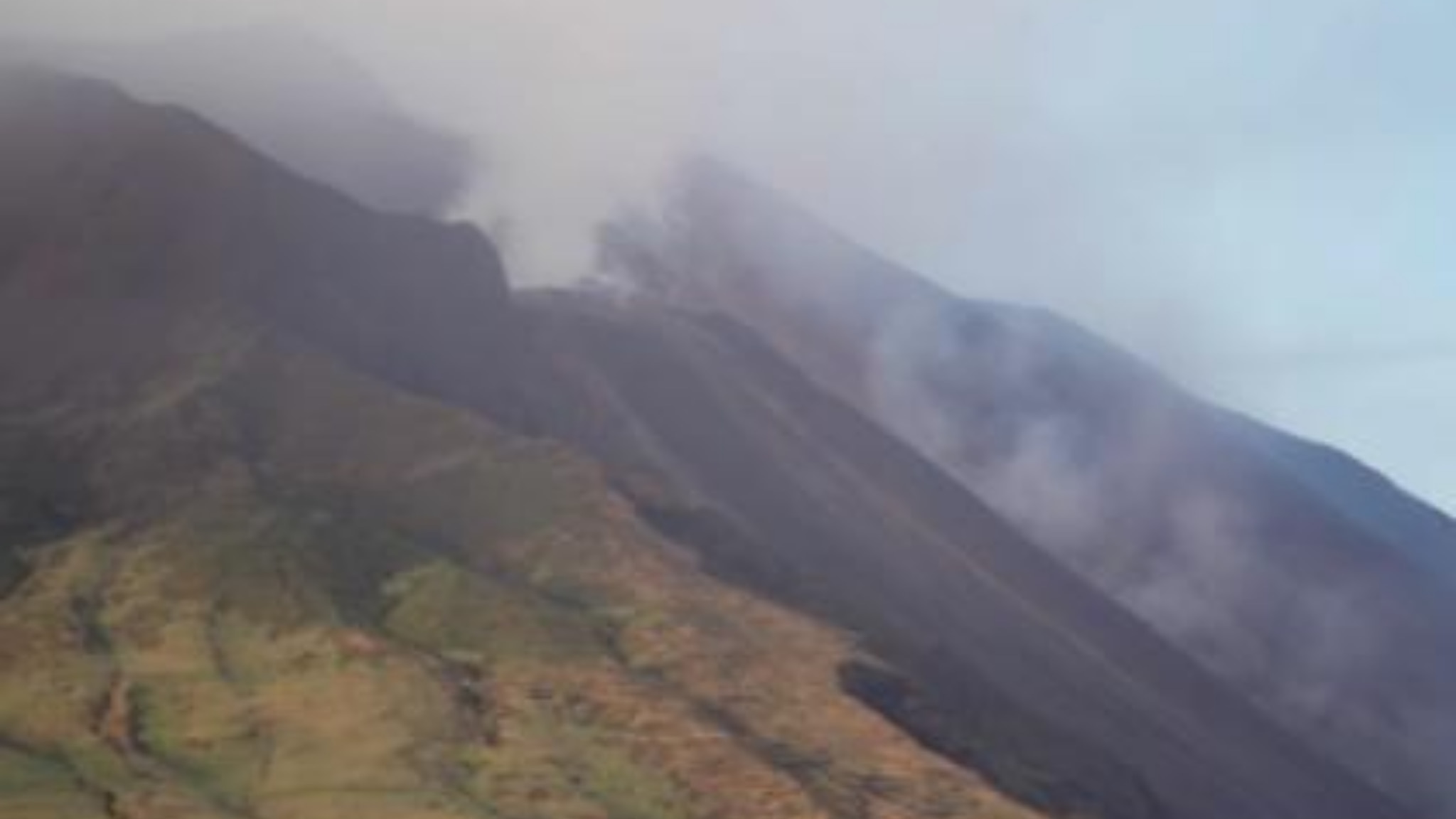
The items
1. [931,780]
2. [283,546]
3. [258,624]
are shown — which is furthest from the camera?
[283,546]

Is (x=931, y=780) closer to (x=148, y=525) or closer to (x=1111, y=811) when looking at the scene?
(x=1111, y=811)

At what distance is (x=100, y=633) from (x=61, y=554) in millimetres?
16445

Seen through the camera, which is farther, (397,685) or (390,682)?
(390,682)

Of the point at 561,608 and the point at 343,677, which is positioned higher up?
the point at 561,608

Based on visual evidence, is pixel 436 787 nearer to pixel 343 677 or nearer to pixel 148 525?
pixel 343 677

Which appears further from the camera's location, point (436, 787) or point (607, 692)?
point (607, 692)

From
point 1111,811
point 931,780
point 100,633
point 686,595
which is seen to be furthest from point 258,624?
point 1111,811

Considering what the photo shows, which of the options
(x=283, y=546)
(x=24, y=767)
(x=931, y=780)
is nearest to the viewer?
(x=24, y=767)

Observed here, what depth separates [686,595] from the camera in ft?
634

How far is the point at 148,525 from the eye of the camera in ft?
641

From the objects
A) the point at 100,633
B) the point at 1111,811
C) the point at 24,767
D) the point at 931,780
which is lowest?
the point at 24,767

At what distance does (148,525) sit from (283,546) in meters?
13.9

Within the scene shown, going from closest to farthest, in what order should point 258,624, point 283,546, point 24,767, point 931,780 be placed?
point 24,767
point 931,780
point 258,624
point 283,546

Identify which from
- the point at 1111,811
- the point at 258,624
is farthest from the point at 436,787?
the point at 1111,811
